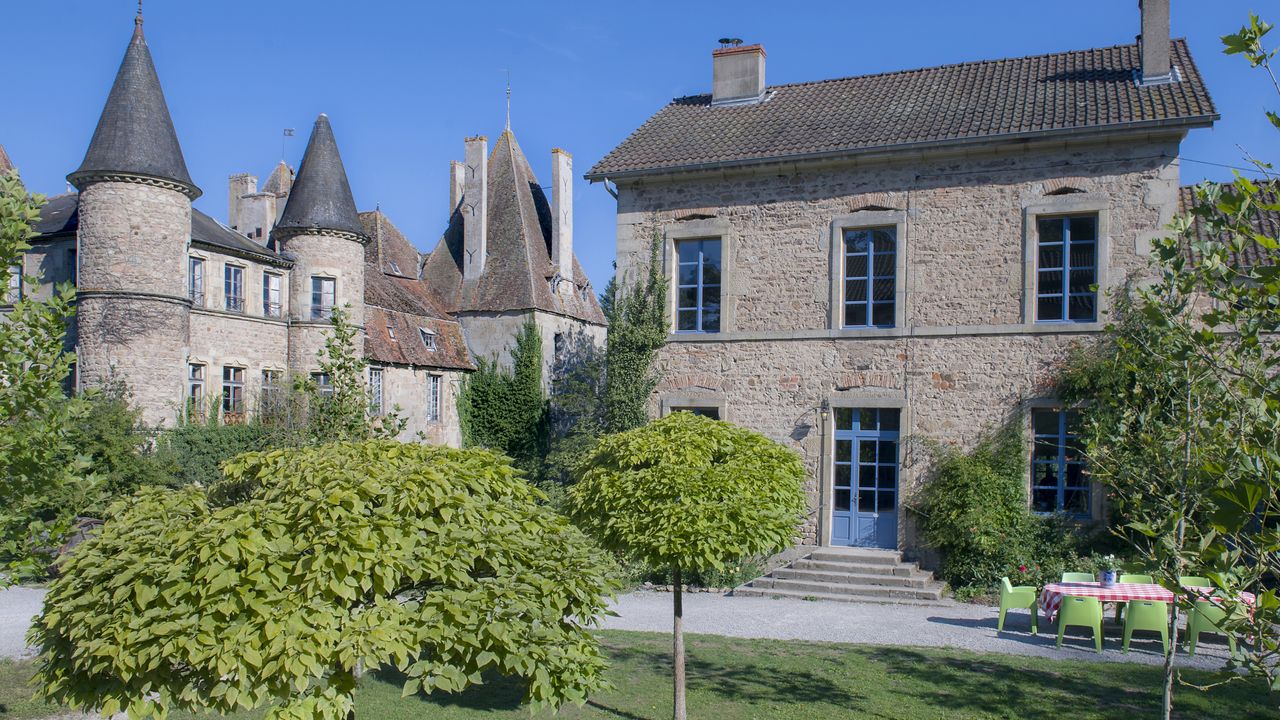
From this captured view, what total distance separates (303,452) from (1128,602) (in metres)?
9.42

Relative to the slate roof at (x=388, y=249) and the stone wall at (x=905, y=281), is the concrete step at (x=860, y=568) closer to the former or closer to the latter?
the stone wall at (x=905, y=281)

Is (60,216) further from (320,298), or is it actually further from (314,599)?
(314,599)

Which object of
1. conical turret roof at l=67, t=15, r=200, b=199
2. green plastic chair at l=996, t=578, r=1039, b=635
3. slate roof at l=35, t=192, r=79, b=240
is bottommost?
green plastic chair at l=996, t=578, r=1039, b=635

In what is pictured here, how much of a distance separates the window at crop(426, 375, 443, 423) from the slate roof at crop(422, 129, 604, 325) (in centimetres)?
327

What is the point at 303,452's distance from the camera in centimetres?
501

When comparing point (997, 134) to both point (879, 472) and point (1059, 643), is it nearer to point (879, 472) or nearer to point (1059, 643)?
point (879, 472)

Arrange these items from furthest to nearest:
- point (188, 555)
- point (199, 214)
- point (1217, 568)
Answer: point (199, 214) → point (188, 555) → point (1217, 568)

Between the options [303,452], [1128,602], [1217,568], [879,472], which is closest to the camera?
[1217,568]

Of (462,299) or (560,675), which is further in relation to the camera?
(462,299)

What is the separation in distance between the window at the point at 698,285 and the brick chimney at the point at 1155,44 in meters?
7.03

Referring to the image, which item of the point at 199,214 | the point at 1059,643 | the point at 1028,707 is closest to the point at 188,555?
the point at 1028,707

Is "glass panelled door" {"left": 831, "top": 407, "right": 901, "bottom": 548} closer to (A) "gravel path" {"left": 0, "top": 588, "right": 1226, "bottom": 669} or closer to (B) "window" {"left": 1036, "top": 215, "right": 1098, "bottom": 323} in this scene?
(A) "gravel path" {"left": 0, "top": 588, "right": 1226, "bottom": 669}

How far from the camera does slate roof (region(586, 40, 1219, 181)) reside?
14227 millimetres

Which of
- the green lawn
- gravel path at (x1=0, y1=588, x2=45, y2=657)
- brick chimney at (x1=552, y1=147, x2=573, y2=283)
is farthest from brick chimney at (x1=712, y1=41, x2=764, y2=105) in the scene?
brick chimney at (x1=552, y1=147, x2=573, y2=283)
